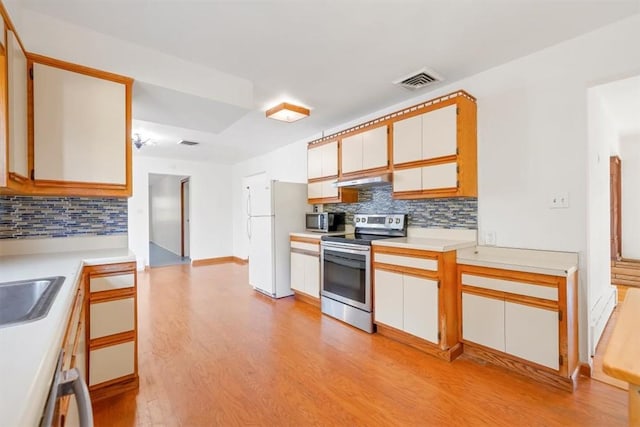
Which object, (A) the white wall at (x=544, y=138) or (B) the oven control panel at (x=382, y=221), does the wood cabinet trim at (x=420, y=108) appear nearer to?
(A) the white wall at (x=544, y=138)

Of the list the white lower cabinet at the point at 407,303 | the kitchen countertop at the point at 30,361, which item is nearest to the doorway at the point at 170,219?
the white lower cabinet at the point at 407,303

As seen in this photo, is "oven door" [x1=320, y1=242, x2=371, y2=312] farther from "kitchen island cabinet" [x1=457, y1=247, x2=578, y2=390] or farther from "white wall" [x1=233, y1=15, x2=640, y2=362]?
"white wall" [x1=233, y1=15, x2=640, y2=362]

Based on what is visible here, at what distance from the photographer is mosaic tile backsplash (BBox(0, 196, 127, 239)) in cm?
210

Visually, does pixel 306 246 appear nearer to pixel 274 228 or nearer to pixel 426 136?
pixel 274 228

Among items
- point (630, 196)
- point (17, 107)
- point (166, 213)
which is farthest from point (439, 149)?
point (166, 213)

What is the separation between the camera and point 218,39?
7.14 feet

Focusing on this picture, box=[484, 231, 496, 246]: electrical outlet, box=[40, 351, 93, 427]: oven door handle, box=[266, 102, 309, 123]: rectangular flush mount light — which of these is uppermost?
box=[266, 102, 309, 123]: rectangular flush mount light

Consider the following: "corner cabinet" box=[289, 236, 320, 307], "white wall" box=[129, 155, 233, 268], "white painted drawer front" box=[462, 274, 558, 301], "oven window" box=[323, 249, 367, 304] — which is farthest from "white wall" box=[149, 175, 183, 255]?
"white painted drawer front" box=[462, 274, 558, 301]

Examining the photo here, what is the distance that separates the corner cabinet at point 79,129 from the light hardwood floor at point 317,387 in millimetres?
1482

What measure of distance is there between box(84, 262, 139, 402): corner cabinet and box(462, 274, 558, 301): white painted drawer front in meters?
2.57

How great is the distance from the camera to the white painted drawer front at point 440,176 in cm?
260

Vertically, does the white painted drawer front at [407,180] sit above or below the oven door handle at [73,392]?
above

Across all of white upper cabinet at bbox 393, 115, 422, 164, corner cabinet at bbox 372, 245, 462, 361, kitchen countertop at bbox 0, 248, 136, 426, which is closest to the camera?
kitchen countertop at bbox 0, 248, 136, 426

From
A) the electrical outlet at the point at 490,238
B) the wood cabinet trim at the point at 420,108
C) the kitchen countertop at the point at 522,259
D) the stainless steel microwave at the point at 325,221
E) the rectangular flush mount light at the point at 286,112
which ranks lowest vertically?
the kitchen countertop at the point at 522,259
